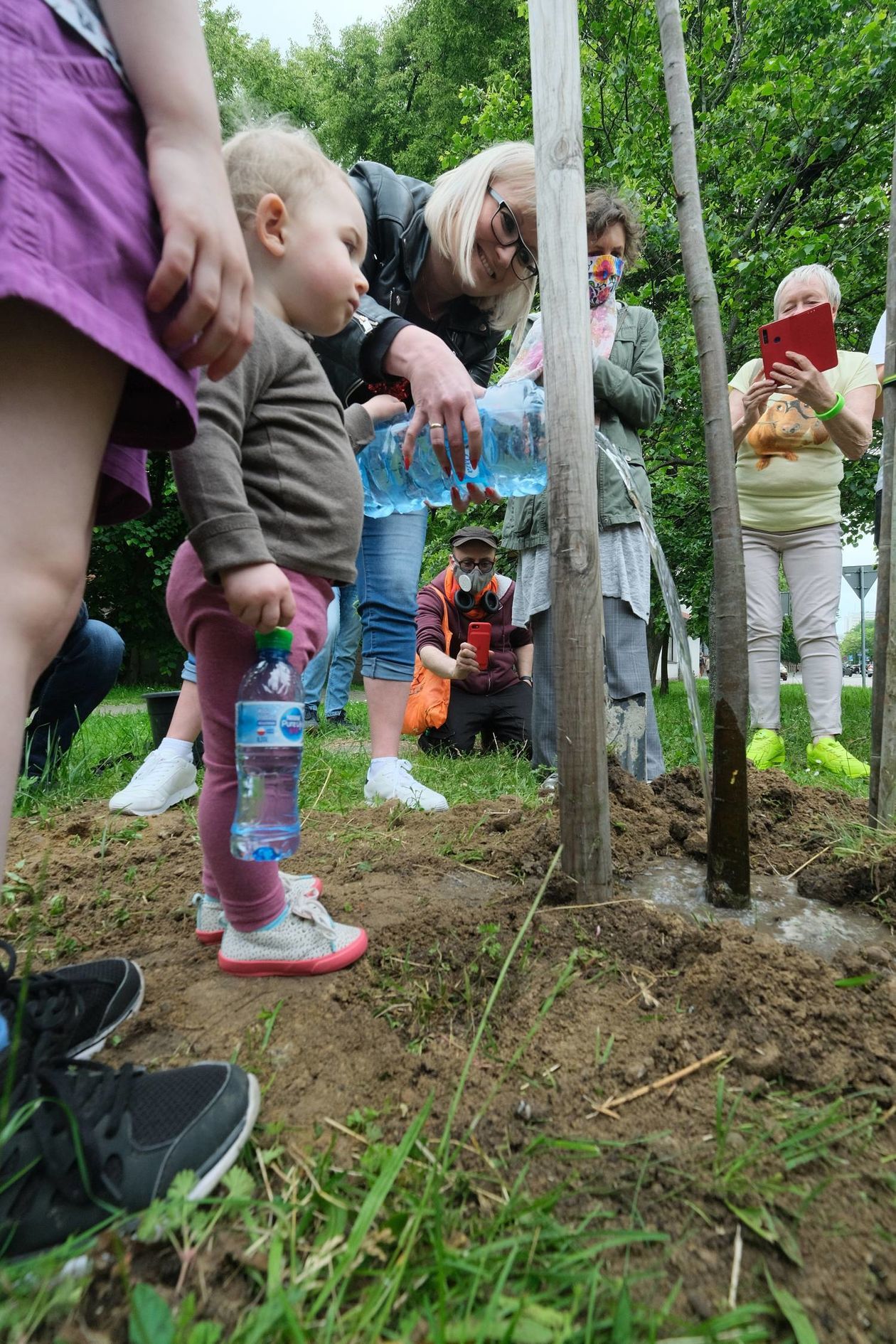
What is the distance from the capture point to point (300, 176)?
5.15 feet

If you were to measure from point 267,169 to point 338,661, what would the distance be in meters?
5.14

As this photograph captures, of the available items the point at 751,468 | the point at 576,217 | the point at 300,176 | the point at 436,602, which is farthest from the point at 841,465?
the point at 300,176

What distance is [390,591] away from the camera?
2873 mm

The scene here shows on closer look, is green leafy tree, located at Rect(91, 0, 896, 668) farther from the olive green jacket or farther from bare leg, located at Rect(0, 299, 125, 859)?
bare leg, located at Rect(0, 299, 125, 859)

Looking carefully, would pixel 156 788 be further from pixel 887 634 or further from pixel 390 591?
pixel 887 634

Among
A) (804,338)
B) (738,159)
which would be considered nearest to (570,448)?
(804,338)

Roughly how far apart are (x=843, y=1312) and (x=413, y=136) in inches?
759

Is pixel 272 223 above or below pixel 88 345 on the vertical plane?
above

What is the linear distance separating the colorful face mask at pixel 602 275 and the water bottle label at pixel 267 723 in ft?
8.35

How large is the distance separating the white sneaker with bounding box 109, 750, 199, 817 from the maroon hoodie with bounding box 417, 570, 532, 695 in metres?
2.38

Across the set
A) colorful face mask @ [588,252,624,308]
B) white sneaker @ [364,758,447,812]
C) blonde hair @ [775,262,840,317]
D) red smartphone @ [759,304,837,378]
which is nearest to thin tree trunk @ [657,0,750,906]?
white sneaker @ [364,758,447,812]

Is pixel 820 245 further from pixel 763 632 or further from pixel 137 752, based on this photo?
pixel 137 752

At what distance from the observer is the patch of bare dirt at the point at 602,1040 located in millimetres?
935

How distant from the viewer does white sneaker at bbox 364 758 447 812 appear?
2.88m
